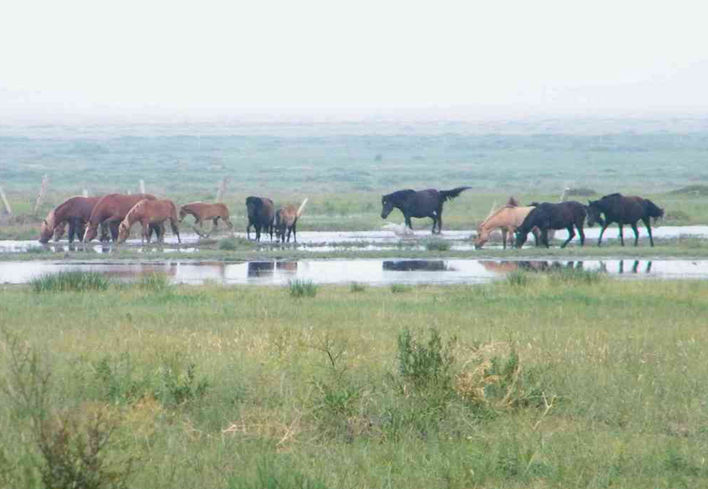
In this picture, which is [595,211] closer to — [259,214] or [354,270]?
[259,214]

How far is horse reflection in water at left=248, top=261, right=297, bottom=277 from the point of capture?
26.3m

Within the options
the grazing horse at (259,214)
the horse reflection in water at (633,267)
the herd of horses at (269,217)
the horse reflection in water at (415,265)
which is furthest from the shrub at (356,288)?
the grazing horse at (259,214)

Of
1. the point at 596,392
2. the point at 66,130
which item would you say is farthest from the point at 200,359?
the point at 66,130

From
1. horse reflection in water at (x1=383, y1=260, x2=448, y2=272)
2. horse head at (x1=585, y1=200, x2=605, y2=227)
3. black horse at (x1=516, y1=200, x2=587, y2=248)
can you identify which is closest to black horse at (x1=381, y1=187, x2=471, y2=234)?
horse head at (x1=585, y1=200, x2=605, y2=227)

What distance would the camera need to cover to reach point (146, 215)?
113 ft

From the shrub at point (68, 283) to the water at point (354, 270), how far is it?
2.85 metres

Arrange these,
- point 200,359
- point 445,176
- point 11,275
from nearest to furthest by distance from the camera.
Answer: point 200,359
point 11,275
point 445,176

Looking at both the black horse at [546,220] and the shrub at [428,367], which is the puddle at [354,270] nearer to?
the black horse at [546,220]

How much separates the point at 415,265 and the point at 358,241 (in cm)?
653

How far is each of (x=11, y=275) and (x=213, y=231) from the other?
12.9m

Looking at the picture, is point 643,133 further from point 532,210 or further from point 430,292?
point 430,292

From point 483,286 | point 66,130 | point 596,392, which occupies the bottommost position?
point 66,130

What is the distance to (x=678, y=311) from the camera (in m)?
16.6

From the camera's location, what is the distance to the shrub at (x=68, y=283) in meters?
20.1
